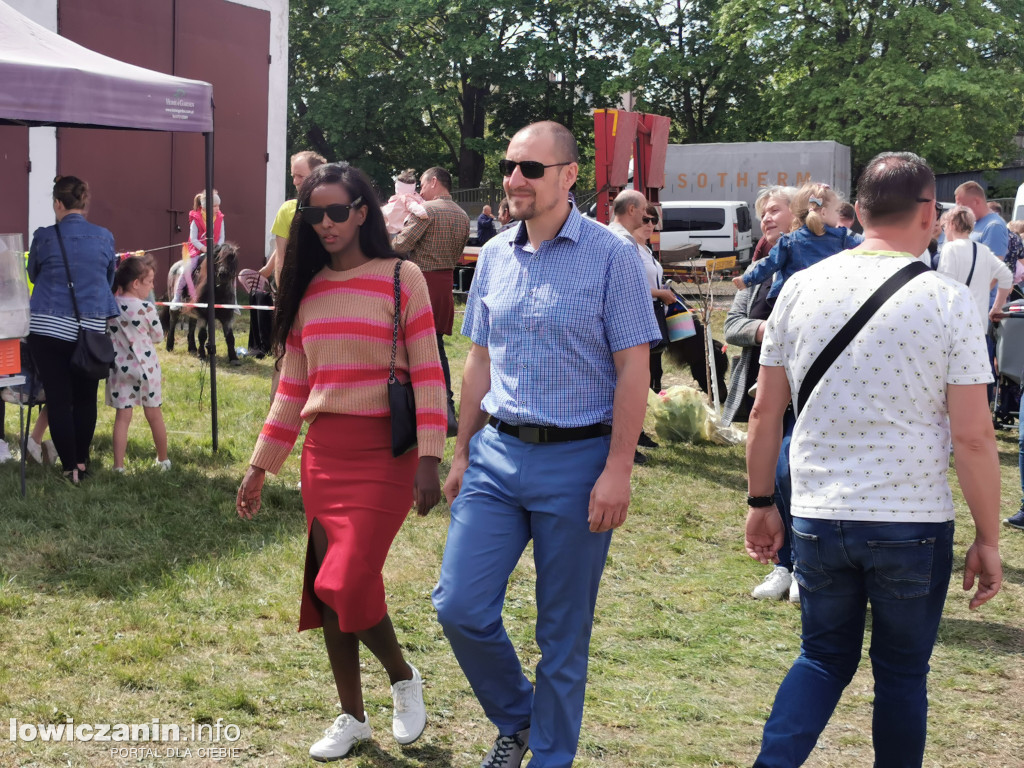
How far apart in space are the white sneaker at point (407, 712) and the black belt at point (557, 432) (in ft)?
3.49

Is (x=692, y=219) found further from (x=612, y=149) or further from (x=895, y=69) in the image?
(x=612, y=149)

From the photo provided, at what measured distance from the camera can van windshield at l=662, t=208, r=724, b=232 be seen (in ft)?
83.6

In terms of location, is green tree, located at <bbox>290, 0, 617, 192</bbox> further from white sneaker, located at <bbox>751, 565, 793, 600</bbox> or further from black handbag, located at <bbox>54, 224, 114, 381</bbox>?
white sneaker, located at <bbox>751, 565, 793, 600</bbox>

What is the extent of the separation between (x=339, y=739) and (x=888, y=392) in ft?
6.52

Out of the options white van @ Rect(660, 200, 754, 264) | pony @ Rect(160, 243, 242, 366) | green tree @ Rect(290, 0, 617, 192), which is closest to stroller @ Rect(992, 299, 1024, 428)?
pony @ Rect(160, 243, 242, 366)

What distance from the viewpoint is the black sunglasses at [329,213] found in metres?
3.50

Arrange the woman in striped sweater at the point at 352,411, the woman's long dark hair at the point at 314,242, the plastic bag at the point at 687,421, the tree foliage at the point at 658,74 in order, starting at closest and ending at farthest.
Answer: the woman in striped sweater at the point at 352,411, the woman's long dark hair at the point at 314,242, the plastic bag at the point at 687,421, the tree foliage at the point at 658,74

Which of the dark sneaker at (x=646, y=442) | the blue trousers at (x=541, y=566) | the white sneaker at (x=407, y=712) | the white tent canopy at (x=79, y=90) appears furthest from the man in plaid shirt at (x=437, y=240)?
the blue trousers at (x=541, y=566)

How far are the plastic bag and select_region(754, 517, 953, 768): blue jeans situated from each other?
19.7 ft

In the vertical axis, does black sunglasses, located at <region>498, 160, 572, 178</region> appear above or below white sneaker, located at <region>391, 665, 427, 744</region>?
above

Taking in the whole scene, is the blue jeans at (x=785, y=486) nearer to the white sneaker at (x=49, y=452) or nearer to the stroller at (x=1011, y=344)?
the stroller at (x=1011, y=344)

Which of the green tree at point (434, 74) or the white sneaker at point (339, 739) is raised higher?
the green tree at point (434, 74)

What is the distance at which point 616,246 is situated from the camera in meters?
3.11

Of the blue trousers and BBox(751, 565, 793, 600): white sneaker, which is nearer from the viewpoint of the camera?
the blue trousers
